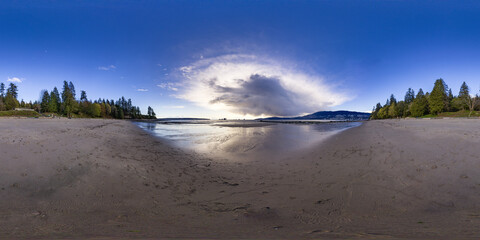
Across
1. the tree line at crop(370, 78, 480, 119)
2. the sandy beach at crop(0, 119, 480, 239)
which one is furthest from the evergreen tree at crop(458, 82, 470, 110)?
the sandy beach at crop(0, 119, 480, 239)

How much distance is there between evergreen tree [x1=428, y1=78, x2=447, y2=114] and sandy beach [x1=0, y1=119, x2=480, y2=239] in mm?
86890

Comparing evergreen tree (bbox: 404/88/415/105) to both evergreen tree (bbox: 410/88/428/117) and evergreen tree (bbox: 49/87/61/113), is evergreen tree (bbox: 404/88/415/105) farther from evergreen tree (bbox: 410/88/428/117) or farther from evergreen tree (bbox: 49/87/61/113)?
evergreen tree (bbox: 49/87/61/113)

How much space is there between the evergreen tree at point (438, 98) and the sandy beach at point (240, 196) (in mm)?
86890

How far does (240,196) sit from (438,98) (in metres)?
101

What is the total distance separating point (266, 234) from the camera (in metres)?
3.93

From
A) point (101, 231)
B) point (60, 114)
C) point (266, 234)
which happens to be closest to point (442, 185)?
point (266, 234)

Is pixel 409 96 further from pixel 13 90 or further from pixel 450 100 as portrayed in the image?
pixel 13 90

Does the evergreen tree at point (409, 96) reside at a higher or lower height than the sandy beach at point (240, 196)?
higher

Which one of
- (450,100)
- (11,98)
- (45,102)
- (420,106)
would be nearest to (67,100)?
(45,102)

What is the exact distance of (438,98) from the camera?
67250mm

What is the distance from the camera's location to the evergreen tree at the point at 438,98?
67.1 metres

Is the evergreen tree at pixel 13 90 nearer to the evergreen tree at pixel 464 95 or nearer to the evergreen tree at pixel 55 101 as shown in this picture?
the evergreen tree at pixel 55 101

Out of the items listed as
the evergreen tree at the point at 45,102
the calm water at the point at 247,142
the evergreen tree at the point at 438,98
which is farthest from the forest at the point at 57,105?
the evergreen tree at the point at 438,98

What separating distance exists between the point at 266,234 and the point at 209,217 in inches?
69.5
